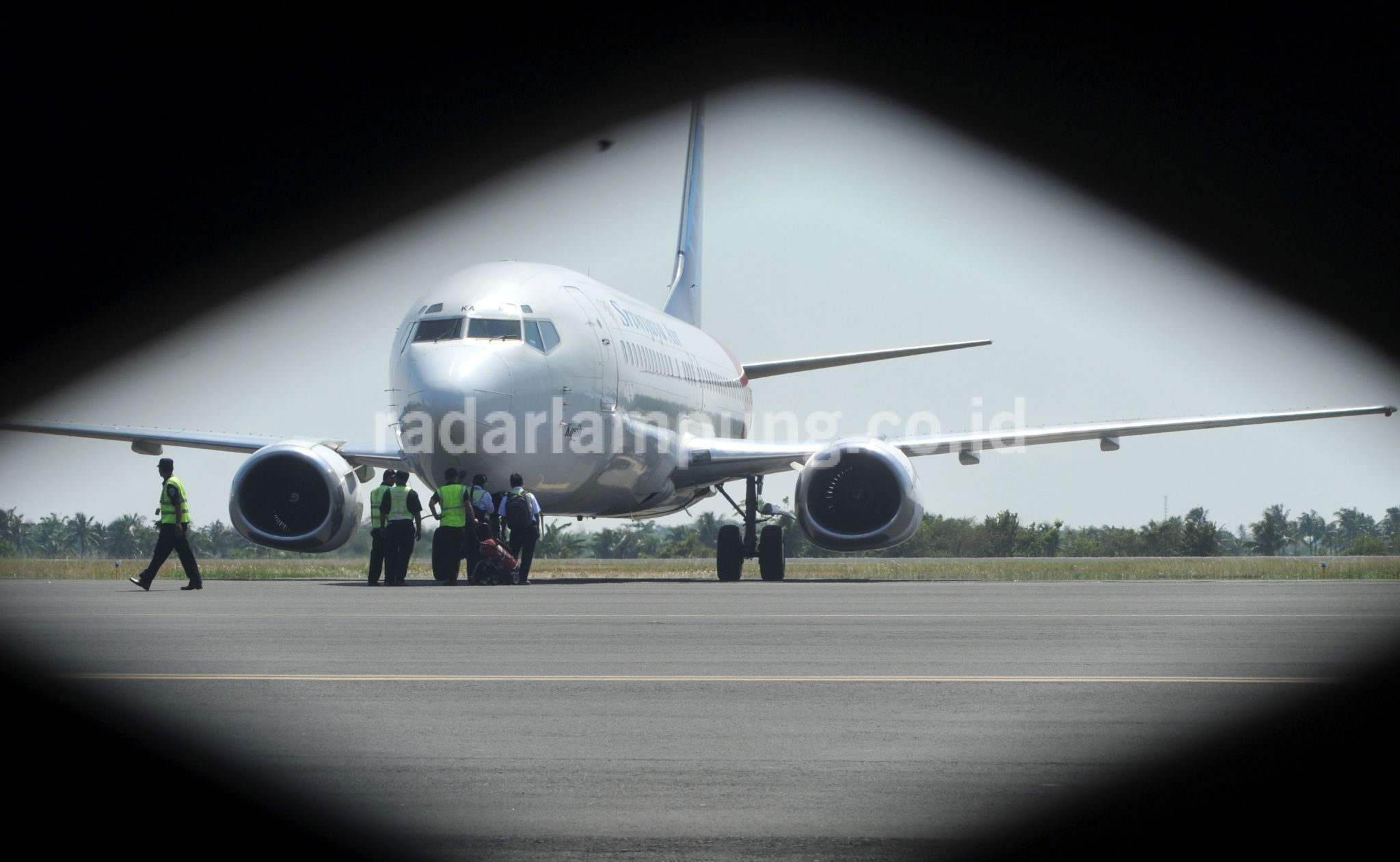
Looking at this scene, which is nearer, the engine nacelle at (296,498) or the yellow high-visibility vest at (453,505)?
the yellow high-visibility vest at (453,505)

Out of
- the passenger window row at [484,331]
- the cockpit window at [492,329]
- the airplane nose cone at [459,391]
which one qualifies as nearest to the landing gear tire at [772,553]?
the passenger window row at [484,331]

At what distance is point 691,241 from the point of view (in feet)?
130

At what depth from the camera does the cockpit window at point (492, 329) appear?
21.8m

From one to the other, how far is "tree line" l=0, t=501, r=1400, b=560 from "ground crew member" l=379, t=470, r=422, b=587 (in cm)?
2290

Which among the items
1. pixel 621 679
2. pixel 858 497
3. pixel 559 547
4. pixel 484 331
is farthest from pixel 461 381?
pixel 559 547

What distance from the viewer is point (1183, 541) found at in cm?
5500

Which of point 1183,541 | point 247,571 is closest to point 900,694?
point 247,571

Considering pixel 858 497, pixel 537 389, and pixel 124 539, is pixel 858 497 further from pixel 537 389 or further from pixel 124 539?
pixel 124 539

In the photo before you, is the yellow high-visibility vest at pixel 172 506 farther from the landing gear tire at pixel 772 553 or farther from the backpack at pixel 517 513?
the landing gear tire at pixel 772 553

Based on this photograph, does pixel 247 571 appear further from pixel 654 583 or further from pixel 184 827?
pixel 184 827

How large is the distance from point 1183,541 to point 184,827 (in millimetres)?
52733

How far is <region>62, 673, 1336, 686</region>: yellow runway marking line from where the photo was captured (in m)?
8.48

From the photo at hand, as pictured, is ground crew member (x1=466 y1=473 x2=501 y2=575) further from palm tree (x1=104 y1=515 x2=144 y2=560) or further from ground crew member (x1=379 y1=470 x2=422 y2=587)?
palm tree (x1=104 y1=515 x2=144 y2=560)

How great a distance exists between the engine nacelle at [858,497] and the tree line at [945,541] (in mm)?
22970
